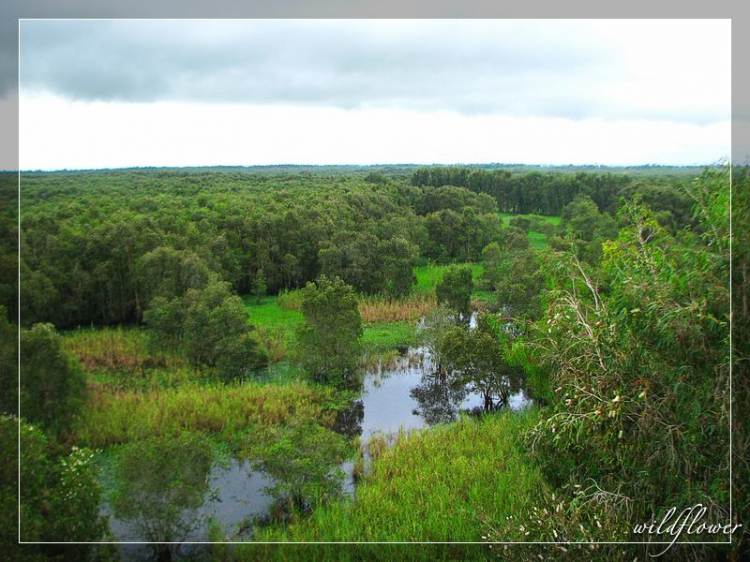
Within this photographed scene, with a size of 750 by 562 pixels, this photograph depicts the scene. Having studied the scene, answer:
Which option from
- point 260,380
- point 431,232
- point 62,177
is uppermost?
point 62,177

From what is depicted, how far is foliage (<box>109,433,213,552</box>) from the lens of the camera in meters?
3.70

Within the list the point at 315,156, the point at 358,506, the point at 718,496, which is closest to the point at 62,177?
the point at 315,156

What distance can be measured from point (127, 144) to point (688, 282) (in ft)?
11.6

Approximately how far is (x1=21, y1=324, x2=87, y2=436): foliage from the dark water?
73 cm

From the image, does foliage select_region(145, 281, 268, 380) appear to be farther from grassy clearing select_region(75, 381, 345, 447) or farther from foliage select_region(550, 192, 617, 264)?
foliage select_region(550, 192, 617, 264)

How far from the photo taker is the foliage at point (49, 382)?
381 cm

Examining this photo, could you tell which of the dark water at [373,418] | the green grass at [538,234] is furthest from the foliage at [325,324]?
the green grass at [538,234]

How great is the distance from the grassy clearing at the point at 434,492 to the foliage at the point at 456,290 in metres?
0.83

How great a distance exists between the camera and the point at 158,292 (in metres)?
4.08

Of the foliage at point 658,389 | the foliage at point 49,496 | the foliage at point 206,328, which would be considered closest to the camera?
the foliage at point 658,389

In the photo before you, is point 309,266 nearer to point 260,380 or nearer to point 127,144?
point 260,380

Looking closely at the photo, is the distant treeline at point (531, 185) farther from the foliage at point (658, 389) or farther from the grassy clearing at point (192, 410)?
the grassy clearing at point (192, 410)

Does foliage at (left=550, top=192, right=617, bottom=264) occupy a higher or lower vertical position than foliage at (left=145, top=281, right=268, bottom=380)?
higher

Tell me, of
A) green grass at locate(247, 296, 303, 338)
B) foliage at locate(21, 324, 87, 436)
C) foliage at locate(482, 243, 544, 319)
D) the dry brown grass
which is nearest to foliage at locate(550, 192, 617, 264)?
foliage at locate(482, 243, 544, 319)
